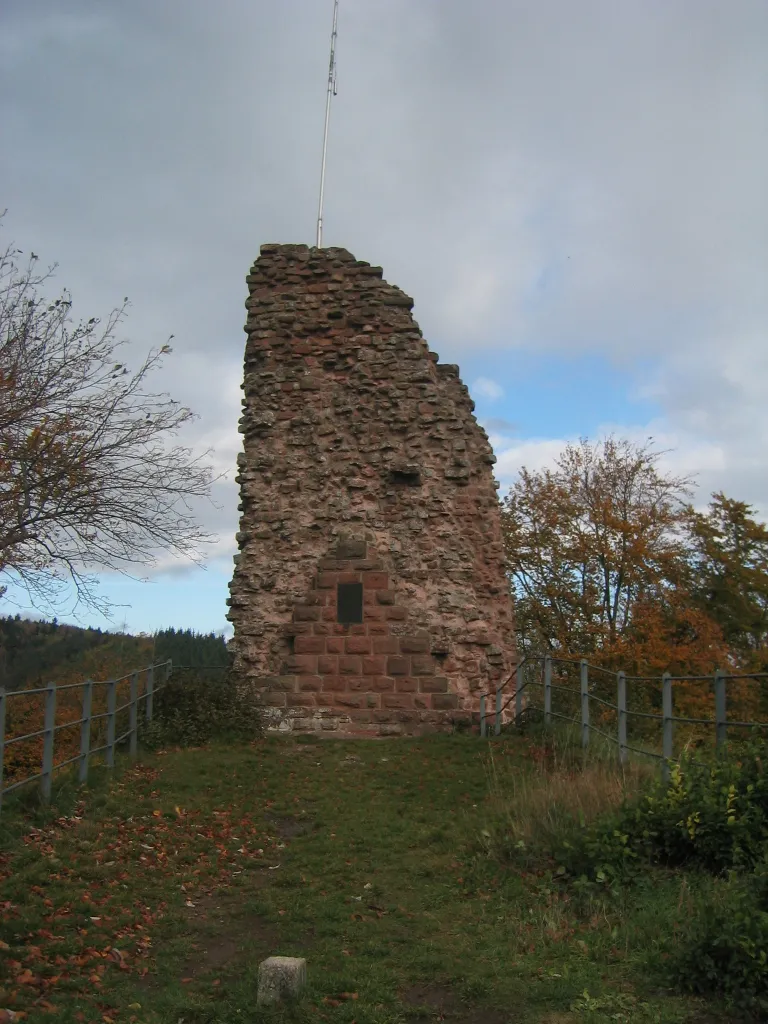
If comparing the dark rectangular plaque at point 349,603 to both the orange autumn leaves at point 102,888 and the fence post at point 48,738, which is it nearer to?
the orange autumn leaves at point 102,888

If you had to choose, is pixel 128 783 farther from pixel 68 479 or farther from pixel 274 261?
pixel 274 261

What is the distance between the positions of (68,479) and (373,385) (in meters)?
5.14

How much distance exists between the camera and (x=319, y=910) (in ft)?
21.3

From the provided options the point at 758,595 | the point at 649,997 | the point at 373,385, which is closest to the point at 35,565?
the point at 373,385

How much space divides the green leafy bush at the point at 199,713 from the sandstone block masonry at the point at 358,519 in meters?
0.65

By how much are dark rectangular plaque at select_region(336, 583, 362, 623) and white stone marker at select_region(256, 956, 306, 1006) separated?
30.0ft

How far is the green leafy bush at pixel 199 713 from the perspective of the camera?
12.4 m

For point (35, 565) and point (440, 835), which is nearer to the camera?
point (440, 835)

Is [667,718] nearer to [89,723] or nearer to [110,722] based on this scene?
[89,723]

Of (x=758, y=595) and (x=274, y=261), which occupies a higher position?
(x=274, y=261)

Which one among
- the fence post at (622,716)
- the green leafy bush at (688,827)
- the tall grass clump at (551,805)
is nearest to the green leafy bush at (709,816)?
the green leafy bush at (688,827)

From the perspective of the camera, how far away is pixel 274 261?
50.9ft

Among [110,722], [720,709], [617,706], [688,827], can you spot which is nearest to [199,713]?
[110,722]

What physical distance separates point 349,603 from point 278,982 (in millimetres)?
9291
